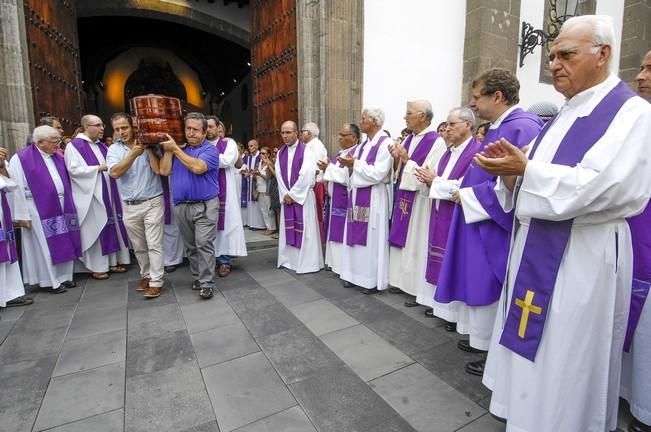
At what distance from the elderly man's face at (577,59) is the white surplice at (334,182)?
8.84ft

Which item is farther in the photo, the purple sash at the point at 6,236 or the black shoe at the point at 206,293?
the black shoe at the point at 206,293

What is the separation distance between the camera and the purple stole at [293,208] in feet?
15.0

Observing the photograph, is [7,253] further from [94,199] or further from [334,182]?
[334,182]

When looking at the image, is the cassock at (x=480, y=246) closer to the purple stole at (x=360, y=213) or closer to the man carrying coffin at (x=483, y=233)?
the man carrying coffin at (x=483, y=233)

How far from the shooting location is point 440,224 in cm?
310

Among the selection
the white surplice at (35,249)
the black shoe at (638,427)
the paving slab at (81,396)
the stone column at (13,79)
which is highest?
the stone column at (13,79)

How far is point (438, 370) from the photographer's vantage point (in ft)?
7.93

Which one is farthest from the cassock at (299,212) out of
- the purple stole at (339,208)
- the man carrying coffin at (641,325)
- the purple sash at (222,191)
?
the man carrying coffin at (641,325)

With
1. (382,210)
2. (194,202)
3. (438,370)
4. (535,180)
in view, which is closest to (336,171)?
(382,210)

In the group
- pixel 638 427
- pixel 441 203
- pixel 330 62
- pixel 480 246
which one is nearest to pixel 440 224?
pixel 441 203

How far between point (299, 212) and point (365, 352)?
2.28 m

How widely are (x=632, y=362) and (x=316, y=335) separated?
6.28 feet

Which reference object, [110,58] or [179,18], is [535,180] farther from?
[110,58]

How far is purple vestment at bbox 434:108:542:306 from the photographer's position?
7.27 feet
